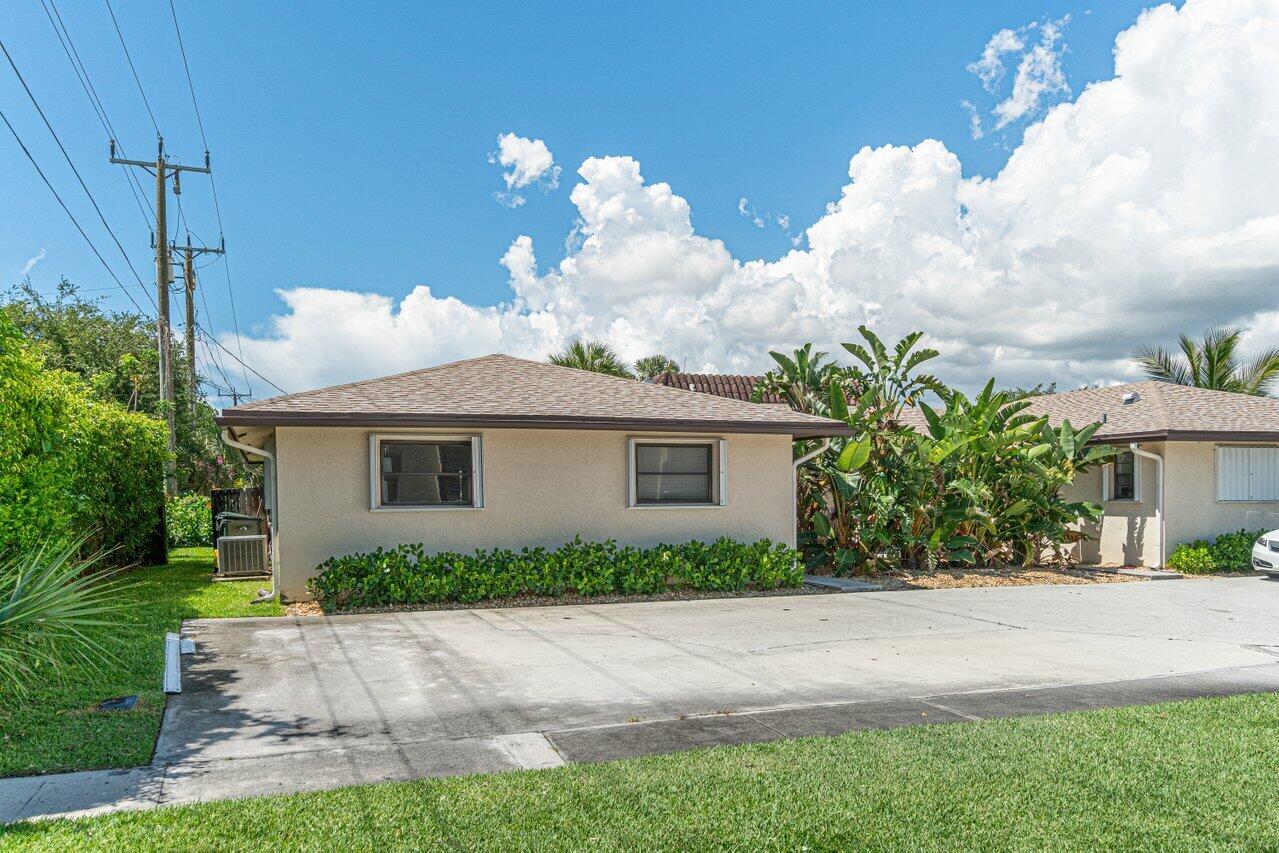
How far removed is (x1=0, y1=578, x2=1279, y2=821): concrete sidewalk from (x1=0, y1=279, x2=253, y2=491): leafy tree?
18.7 m

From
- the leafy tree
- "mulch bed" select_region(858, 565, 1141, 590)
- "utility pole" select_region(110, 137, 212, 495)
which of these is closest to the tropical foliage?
"mulch bed" select_region(858, 565, 1141, 590)

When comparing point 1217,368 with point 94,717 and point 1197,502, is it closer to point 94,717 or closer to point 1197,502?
point 1197,502

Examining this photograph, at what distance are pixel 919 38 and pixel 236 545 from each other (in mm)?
13691

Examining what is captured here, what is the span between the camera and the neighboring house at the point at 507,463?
11133mm

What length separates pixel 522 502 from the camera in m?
12.1

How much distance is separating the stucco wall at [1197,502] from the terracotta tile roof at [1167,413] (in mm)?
461

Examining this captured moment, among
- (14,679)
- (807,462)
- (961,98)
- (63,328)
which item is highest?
(961,98)

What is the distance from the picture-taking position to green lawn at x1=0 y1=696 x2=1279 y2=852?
374cm

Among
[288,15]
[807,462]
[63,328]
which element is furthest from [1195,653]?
[63,328]

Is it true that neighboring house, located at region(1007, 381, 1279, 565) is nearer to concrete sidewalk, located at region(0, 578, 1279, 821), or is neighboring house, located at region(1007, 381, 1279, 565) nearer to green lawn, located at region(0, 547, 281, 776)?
concrete sidewalk, located at region(0, 578, 1279, 821)

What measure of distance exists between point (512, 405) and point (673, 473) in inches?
111

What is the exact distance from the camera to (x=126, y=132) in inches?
765

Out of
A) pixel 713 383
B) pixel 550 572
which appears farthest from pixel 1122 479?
pixel 550 572

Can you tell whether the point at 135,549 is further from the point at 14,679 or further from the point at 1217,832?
the point at 1217,832
